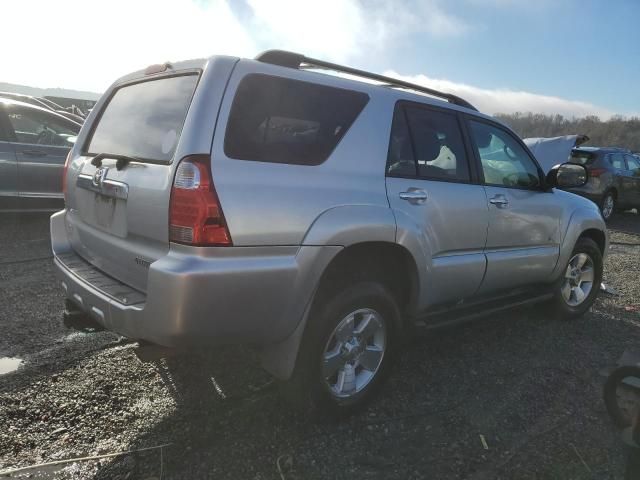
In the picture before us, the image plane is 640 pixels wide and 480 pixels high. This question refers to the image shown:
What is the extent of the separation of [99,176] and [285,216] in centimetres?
115

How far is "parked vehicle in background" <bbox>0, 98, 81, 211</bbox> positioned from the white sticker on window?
504 cm

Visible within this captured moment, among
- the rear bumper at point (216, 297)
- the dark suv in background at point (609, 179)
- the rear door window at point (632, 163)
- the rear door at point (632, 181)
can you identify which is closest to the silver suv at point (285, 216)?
the rear bumper at point (216, 297)

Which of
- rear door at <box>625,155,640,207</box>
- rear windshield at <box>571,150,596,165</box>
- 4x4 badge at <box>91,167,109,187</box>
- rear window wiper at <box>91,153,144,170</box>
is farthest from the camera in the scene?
rear door at <box>625,155,640,207</box>

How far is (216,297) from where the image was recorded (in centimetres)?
208

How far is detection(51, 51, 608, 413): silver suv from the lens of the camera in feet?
6.93

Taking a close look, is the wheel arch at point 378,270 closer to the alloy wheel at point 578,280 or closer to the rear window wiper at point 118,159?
the rear window wiper at point 118,159

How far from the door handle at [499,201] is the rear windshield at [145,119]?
7.37 feet

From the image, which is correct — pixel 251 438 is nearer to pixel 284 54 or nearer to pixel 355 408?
pixel 355 408

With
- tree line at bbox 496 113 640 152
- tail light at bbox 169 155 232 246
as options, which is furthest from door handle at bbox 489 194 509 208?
tree line at bbox 496 113 640 152

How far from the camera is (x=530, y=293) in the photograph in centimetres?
404

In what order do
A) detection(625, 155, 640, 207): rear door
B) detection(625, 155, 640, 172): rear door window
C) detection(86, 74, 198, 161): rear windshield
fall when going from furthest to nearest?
detection(625, 155, 640, 172): rear door window → detection(625, 155, 640, 207): rear door → detection(86, 74, 198, 161): rear windshield

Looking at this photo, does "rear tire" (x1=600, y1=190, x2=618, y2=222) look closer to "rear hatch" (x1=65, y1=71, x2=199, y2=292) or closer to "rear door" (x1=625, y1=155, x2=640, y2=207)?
"rear door" (x1=625, y1=155, x2=640, y2=207)

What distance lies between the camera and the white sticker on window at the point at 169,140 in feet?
7.43

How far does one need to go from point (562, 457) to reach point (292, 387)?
1471mm
